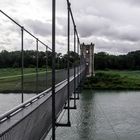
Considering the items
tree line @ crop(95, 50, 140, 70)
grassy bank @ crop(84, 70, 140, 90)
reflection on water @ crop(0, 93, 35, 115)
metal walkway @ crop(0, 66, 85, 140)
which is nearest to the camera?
metal walkway @ crop(0, 66, 85, 140)

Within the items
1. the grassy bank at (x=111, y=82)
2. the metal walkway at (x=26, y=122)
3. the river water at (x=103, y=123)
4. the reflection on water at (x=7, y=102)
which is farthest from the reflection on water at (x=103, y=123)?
the grassy bank at (x=111, y=82)

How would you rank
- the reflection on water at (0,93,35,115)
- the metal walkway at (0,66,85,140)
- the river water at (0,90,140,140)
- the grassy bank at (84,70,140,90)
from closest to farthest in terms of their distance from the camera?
the metal walkway at (0,66,85,140) → the reflection on water at (0,93,35,115) → the river water at (0,90,140,140) → the grassy bank at (84,70,140,90)

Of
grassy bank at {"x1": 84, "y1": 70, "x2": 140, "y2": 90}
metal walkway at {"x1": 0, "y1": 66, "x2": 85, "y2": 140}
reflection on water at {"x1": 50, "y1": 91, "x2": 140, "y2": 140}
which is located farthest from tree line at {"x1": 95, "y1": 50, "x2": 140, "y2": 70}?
metal walkway at {"x1": 0, "y1": 66, "x2": 85, "y2": 140}

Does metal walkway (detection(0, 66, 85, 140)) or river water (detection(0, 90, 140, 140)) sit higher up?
metal walkway (detection(0, 66, 85, 140))

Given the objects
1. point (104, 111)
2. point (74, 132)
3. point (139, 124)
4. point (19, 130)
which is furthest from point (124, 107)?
point (19, 130)

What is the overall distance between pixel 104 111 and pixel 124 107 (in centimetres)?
269

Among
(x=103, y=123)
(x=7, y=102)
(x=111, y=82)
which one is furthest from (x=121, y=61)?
(x=7, y=102)

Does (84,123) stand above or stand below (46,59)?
below

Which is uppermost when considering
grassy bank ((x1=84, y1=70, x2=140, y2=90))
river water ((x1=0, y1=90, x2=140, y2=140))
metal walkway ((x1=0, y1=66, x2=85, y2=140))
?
metal walkway ((x1=0, y1=66, x2=85, y2=140))

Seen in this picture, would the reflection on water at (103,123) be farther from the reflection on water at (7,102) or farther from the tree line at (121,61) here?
the tree line at (121,61)

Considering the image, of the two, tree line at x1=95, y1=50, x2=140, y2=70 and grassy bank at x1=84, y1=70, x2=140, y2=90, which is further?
tree line at x1=95, y1=50, x2=140, y2=70

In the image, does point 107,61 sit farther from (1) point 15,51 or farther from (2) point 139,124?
(1) point 15,51

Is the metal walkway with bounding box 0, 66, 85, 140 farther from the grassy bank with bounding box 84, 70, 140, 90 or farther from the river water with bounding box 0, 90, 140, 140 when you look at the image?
the grassy bank with bounding box 84, 70, 140, 90

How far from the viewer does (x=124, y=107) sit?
23844mm
